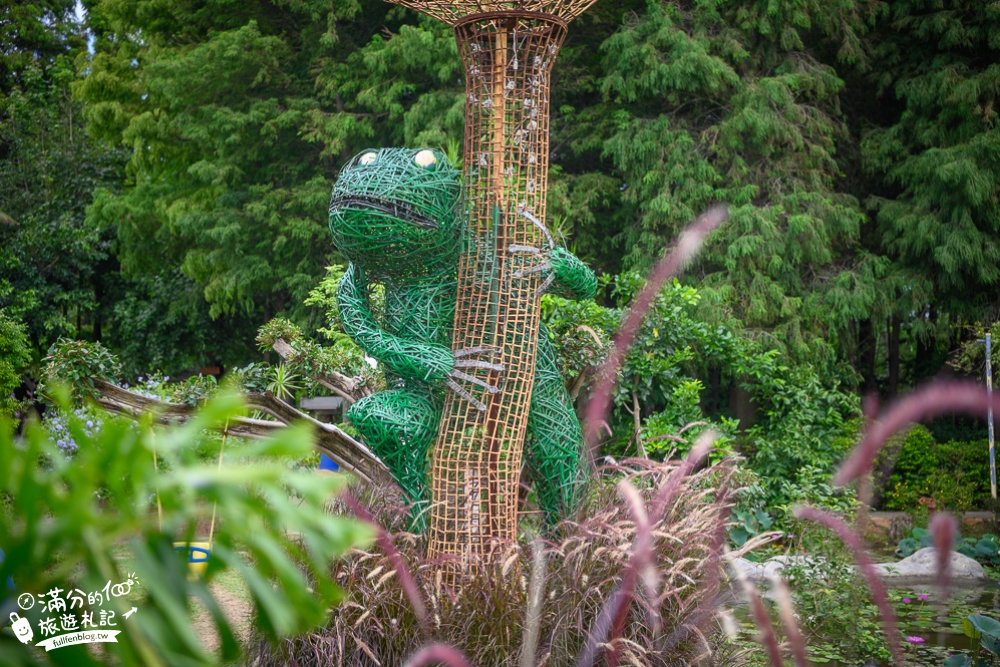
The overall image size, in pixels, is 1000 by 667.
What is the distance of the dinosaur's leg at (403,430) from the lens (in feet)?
14.2

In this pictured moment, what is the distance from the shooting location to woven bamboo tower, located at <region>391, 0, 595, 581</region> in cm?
407

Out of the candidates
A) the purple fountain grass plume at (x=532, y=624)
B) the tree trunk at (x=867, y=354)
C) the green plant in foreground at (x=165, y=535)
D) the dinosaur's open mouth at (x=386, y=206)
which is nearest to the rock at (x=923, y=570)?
the dinosaur's open mouth at (x=386, y=206)

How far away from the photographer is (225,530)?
2.48ft

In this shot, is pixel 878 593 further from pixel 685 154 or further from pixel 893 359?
pixel 893 359

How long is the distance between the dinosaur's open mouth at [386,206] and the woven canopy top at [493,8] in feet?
2.96

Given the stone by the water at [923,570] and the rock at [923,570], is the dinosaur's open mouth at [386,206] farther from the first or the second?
the rock at [923,570]

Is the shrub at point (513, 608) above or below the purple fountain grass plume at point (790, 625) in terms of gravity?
below

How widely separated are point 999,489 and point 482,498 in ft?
29.3

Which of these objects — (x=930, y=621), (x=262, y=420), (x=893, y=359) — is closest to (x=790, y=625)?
(x=262, y=420)

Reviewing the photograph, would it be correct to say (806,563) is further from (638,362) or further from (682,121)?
Result: (682,121)

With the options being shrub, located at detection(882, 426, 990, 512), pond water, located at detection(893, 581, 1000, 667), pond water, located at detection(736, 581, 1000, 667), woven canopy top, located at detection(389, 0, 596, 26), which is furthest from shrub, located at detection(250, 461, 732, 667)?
shrub, located at detection(882, 426, 990, 512)

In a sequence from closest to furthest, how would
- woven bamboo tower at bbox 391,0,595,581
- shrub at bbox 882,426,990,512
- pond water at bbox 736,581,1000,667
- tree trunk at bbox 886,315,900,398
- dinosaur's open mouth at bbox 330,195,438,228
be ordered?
woven bamboo tower at bbox 391,0,595,581
dinosaur's open mouth at bbox 330,195,438,228
pond water at bbox 736,581,1000,667
shrub at bbox 882,426,990,512
tree trunk at bbox 886,315,900,398

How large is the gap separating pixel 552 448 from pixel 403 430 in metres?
0.75

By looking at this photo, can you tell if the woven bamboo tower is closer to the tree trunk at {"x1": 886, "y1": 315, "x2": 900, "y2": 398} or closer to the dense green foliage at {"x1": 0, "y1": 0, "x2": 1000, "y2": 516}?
the dense green foliage at {"x1": 0, "y1": 0, "x2": 1000, "y2": 516}
